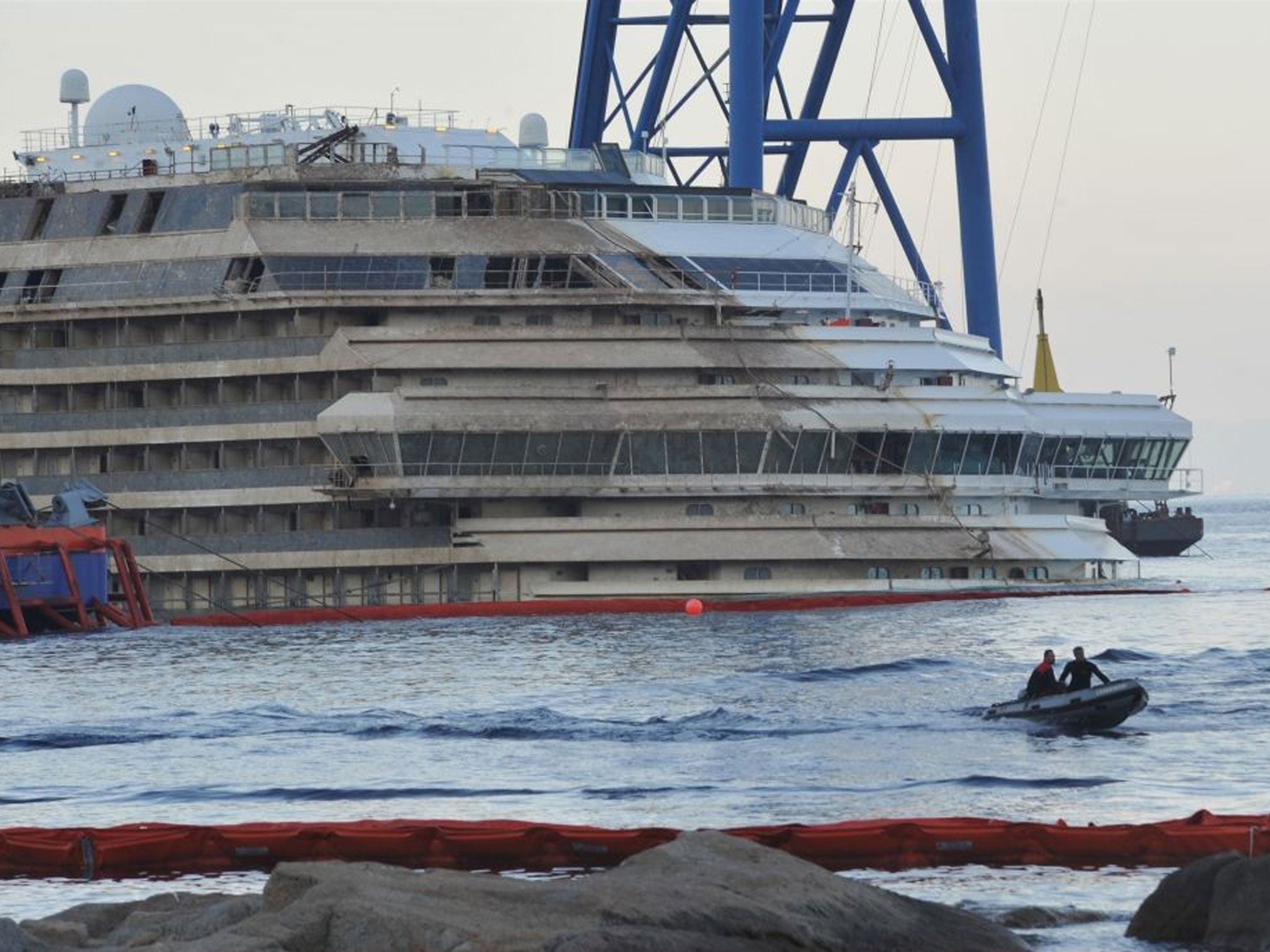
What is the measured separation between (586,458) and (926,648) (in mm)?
16452

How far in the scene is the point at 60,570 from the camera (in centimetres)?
7150

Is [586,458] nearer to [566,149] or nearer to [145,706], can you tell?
[566,149]

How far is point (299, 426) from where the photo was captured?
251 feet

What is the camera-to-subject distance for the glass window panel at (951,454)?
74.6 meters

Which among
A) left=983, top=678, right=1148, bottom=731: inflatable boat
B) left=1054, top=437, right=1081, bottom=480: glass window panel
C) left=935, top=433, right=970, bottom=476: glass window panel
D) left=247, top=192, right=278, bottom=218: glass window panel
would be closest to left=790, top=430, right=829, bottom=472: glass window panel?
left=935, top=433, right=970, bottom=476: glass window panel

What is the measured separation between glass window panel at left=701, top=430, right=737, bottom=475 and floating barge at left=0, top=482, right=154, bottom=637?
1569 centimetres

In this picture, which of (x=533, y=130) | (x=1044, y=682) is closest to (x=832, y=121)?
(x=533, y=130)

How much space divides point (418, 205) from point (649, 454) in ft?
38.5

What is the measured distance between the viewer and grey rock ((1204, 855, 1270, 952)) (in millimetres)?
25859

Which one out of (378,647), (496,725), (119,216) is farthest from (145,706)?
(119,216)

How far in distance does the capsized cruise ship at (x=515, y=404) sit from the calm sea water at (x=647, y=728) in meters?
2.81

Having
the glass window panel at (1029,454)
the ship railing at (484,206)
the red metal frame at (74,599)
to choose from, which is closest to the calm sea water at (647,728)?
the red metal frame at (74,599)

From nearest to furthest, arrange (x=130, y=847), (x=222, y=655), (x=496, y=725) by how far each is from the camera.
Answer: (x=130, y=847) → (x=496, y=725) → (x=222, y=655)

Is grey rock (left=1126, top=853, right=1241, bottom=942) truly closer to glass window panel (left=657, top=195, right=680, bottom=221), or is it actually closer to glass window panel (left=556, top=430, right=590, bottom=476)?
glass window panel (left=556, top=430, right=590, bottom=476)
